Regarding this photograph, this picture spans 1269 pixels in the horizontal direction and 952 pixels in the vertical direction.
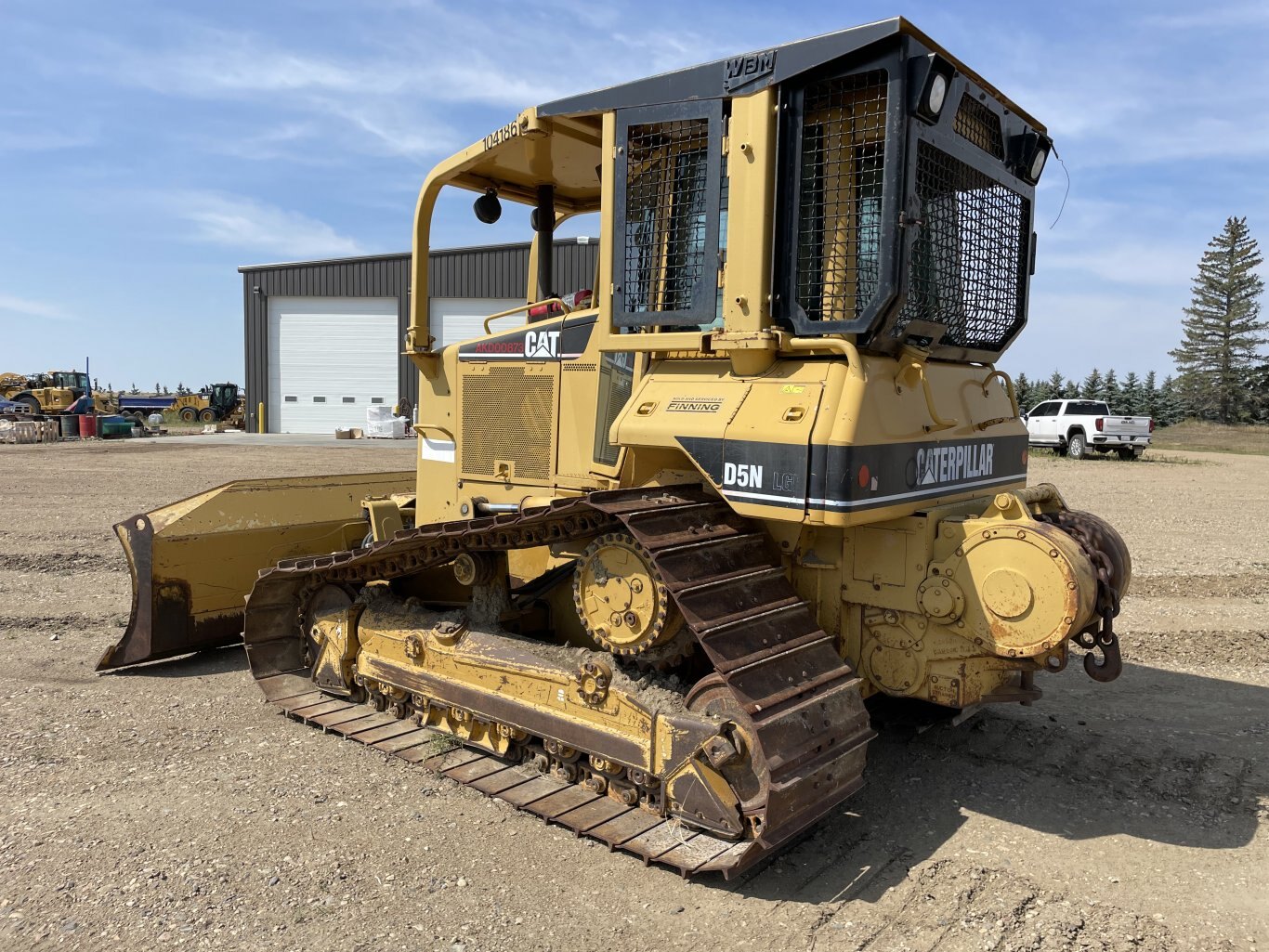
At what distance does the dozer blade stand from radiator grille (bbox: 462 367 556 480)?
212cm

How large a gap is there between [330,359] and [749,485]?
32702mm

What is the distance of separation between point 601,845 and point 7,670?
473 centimetres

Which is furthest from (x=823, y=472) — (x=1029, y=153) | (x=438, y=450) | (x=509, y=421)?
(x=438, y=450)

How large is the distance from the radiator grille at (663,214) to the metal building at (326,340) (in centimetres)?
2833

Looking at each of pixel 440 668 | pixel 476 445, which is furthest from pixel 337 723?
pixel 476 445

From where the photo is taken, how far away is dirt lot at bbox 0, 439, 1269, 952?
3314 mm

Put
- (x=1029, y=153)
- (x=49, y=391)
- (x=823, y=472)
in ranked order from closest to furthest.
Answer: (x=823, y=472) < (x=1029, y=153) < (x=49, y=391)

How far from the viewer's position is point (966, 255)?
4648 mm

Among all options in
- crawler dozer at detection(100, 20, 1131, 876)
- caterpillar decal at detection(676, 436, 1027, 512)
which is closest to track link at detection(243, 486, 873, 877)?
crawler dozer at detection(100, 20, 1131, 876)

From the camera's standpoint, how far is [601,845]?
3.98 m

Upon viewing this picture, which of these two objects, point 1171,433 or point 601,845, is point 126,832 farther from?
point 1171,433

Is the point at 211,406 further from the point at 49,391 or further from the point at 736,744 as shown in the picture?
the point at 736,744

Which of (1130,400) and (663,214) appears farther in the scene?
(1130,400)

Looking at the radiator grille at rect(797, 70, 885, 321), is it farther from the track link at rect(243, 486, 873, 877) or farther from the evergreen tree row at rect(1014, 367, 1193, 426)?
the evergreen tree row at rect(1014, 367, 1193, 426)
